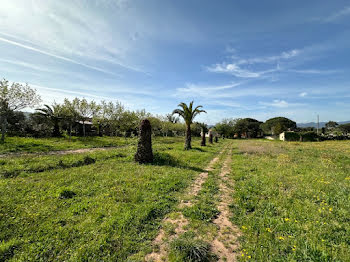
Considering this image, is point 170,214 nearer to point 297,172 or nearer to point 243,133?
point 297,172

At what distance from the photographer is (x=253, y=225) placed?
4555 mm

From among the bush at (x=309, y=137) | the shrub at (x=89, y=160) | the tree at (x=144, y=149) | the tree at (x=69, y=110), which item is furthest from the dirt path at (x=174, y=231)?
the bush at (x=309, y=137)

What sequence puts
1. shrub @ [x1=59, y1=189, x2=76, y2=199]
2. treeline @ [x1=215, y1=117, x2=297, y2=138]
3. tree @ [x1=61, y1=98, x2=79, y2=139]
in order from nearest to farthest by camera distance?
shrub @ [x1=59, y1=189, x2=76, y2=199] → tree @ [x1=61, y1=98, x2=79, y2=139] → treeline @ [x1=215, y1=117, x2=297, y2=138]

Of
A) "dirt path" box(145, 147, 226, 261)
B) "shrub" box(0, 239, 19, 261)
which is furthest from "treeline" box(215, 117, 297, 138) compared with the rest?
"shrub" box(0, 239, 19, 261)

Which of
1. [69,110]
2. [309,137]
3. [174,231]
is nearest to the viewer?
[174,231]

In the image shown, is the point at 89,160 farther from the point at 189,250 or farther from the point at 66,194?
the point at 189,250

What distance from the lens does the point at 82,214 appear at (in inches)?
193

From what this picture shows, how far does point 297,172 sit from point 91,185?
12.7 meters

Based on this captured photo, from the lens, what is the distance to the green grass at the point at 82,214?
349 cm

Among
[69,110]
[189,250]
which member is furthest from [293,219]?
[69,110]

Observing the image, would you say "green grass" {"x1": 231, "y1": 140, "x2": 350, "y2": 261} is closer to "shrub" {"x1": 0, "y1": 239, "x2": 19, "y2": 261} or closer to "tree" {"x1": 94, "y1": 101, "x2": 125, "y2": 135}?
"shrub" {"x1": 0, "y1": 239, "x2": 19, "y2": 261}

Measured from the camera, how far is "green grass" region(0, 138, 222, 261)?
349 cm

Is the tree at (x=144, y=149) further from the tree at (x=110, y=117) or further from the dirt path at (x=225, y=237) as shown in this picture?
the tree at (x=110, y=117)

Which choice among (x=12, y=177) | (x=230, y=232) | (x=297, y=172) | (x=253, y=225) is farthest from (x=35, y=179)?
(x=297, y=172)
